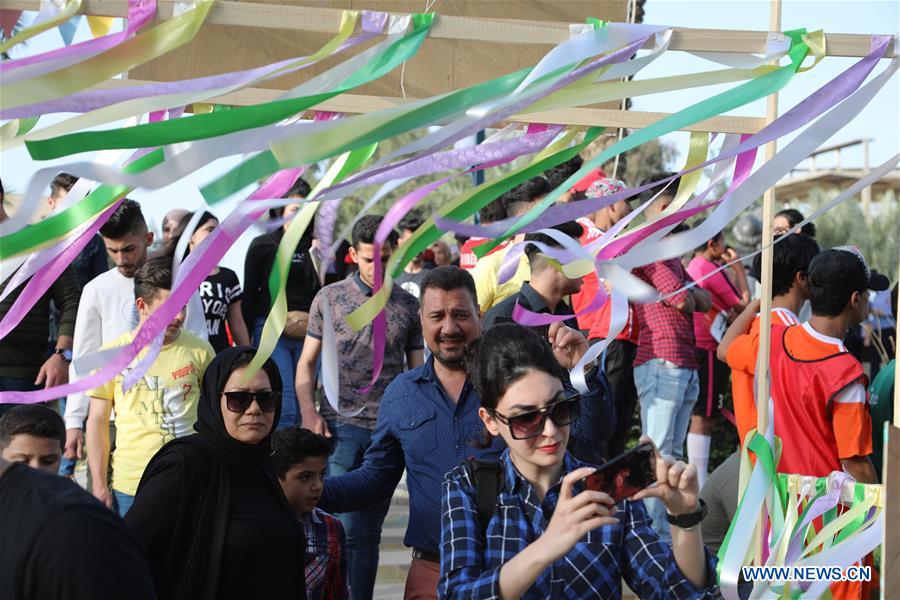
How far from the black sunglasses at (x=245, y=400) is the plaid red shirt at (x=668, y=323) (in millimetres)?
3229

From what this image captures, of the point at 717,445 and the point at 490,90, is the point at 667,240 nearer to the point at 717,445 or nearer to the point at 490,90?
the point at 490,90

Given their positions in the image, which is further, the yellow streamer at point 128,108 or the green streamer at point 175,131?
the yellow streamer at point 128,108

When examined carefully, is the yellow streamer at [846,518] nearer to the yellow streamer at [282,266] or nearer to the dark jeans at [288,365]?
the yellow streamer at [282,266]

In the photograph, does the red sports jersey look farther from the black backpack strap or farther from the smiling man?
the black backpack strap

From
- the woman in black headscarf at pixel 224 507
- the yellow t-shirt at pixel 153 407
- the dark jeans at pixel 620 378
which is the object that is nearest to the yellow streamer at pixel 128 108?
the woman in black headscarf at pixel 224 507

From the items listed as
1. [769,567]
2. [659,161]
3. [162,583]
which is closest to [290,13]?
[162,583]

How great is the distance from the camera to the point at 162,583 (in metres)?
3.11

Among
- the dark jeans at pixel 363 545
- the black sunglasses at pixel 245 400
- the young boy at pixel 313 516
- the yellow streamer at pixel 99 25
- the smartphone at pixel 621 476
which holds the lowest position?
the dark jeans at pixel 363 545

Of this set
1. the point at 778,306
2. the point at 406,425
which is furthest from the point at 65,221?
the point at 778,306

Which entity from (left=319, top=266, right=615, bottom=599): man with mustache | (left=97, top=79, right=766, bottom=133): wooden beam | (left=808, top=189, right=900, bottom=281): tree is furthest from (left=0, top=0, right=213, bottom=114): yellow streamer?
(left=808, top=189, right=900, bottom=281): tree

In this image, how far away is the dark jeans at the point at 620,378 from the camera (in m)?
6.56

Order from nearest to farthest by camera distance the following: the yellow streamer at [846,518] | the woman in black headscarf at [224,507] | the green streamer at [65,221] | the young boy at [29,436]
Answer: the green streamer at [65,221], the woman in black headscarf at [224,507], the yellow streamer at [846,518], the young boy at [29,436]

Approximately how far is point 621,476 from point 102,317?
3169 millimetres

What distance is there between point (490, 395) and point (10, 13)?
1.43 meters
